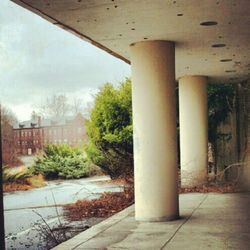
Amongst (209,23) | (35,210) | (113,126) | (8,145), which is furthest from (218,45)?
(8,145)

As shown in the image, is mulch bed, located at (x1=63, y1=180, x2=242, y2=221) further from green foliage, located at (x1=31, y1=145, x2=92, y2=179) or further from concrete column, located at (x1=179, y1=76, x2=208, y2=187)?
green foliage, located at (x1=31, y1=145, x2=92, y2=179)

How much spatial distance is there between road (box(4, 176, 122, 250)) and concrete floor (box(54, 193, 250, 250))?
1.00 metres

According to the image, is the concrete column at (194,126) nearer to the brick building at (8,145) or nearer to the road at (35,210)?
the road at (35,210)

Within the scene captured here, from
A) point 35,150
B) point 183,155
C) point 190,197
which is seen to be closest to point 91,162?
point 35,150

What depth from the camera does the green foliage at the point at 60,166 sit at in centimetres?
2278

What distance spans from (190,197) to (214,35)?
4.90 m

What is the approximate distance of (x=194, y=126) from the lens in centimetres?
1412

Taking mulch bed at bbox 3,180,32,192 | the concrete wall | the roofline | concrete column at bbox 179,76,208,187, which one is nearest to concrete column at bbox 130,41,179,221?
the roofline

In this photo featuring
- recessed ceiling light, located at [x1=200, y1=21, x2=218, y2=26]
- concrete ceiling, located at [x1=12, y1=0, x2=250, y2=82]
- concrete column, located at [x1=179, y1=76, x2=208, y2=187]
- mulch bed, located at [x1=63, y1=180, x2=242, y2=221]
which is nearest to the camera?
concrete ceiling, located at [x1=12, y1=0, x2=250, y2=82]

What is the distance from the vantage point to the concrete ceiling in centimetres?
645

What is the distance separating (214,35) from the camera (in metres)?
8.65

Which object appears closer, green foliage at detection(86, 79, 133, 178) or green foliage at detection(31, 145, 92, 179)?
green foliage at detection(86, 79, 133, 178)

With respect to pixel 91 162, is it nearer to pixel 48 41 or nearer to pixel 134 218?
pixel 48 41

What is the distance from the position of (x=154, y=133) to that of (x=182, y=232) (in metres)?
1.98
